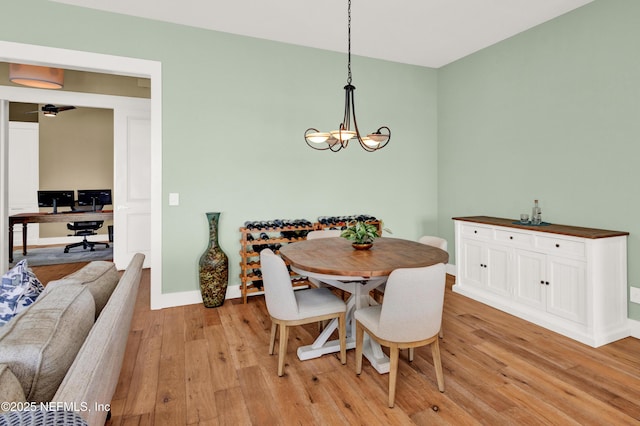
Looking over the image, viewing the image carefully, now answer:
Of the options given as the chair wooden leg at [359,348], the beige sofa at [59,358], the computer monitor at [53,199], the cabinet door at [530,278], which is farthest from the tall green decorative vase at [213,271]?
the computer monitor at [53,199]

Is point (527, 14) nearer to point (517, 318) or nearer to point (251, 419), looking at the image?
point (517, 318)

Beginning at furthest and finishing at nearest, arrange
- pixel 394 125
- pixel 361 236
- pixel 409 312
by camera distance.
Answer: pixel 394 125, pixel 361 236, pixel 409 312

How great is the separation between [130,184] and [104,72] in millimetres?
2105

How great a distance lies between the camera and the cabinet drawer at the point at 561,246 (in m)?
2.85

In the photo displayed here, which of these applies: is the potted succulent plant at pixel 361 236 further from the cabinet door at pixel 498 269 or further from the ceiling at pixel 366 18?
the ceiling at pixel 366 18

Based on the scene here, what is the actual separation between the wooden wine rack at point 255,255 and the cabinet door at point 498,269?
1.79 metres

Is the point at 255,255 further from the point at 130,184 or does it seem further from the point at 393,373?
the point at 130,184

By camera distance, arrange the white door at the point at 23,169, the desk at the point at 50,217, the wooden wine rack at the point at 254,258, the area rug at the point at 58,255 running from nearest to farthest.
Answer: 1. the wooden wine rack at the point at 254,258
2. the desk at the point at 50,217
3. the area rug at the point at 58,255
4. the white door at the point at 23,169

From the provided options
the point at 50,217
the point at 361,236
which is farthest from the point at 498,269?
the point at 50,217

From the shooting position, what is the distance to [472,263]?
3.92m

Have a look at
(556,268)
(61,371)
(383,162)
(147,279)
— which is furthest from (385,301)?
(147,279)

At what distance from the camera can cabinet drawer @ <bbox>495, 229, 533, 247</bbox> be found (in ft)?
10.8

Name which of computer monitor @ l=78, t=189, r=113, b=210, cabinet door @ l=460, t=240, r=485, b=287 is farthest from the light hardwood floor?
computer monitor @ l=78, t=189, r=113, b=210

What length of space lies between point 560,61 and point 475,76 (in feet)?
3.51
